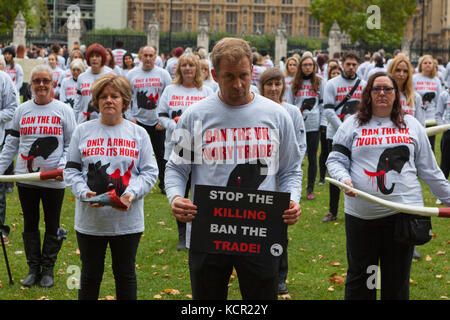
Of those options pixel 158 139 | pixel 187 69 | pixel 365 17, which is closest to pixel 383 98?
pixel 187 69

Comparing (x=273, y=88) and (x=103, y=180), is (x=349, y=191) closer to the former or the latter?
(x=103, y=180)

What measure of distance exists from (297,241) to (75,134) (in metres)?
4.41

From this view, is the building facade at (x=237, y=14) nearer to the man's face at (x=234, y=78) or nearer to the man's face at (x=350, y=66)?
the man's face at (x=350, y=66)

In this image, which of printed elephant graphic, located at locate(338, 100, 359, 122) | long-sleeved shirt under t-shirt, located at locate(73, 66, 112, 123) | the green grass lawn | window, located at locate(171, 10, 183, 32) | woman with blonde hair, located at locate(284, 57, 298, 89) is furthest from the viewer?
window, located at locate(171, 10, 183, 32)

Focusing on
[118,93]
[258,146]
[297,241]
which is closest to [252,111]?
[258,146]

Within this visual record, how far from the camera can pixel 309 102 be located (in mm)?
11172

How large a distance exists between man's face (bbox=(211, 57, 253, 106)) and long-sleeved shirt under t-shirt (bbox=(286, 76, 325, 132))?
734 cm

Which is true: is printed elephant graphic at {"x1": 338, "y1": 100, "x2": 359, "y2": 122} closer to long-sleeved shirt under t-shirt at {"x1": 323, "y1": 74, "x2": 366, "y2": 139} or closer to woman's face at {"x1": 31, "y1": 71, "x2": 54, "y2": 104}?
long-sleeved shirt under t-shirt at {"x1": 323, "y1": 74, "x2": 366, "y2": 139}

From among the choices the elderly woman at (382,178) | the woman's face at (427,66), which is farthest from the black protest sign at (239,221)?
the woman's face at (427,66)

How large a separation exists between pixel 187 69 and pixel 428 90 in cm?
562

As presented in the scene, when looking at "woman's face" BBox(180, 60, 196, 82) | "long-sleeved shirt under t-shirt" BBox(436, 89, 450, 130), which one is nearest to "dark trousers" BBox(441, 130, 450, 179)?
"long-sleeved shirt under t-shirt" BBox(436, 89, 450, 130)

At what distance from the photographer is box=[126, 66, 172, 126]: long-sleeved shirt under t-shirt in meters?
11.3

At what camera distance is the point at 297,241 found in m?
9.02

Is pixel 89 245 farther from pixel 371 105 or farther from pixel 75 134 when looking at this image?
pixel 371 105
